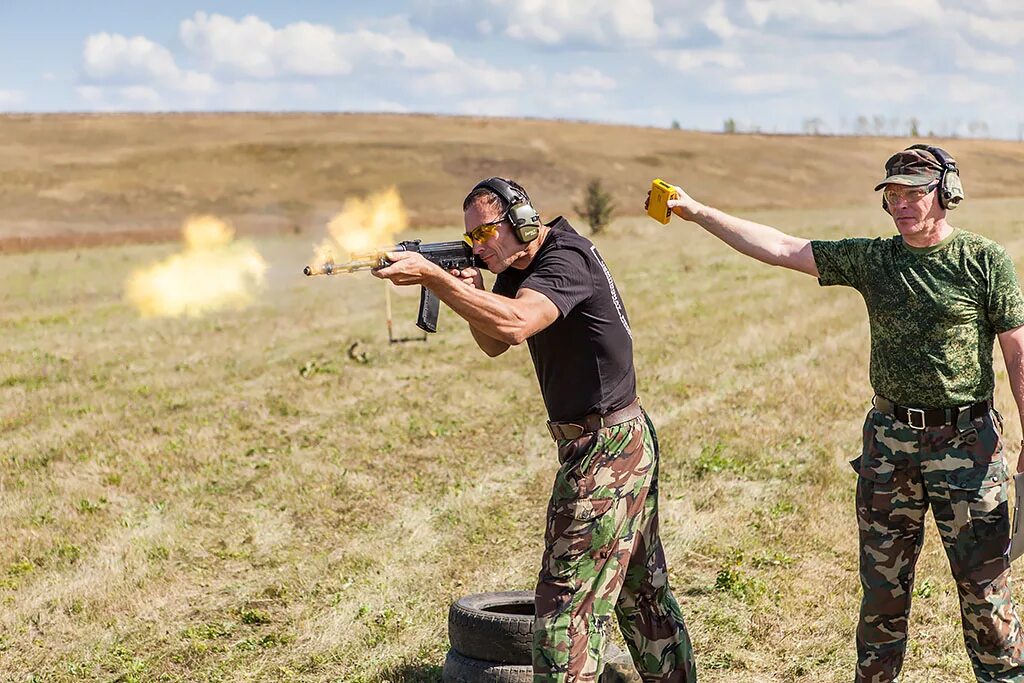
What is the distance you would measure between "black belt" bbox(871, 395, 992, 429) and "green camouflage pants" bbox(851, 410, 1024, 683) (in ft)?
0.10

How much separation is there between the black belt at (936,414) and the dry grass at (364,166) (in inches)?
2277

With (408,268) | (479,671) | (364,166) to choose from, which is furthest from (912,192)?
(364,166)

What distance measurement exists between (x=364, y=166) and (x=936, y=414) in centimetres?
9535

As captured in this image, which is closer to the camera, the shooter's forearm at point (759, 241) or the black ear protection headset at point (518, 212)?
the black ear protection headset at point (518, 212)

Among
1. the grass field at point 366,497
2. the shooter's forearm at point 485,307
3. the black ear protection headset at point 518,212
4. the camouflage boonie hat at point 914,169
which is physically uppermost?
the camouflage boonie hat at point 914,169

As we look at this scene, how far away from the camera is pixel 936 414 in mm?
5492

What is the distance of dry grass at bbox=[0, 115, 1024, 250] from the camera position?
81000mm

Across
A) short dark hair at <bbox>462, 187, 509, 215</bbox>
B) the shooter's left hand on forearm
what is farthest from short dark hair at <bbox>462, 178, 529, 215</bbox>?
the shooter's left hand on forearm

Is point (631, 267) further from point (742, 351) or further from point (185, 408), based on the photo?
point (185, 408)

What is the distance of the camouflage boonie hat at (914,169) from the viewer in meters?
5.32

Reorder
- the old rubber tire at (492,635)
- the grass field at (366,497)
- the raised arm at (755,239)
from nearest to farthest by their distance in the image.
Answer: the raised arm at (755,239)
the old rubber tire at (492,635)
the grass field at (366,497)

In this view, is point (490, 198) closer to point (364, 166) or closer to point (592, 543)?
point (592, 543)

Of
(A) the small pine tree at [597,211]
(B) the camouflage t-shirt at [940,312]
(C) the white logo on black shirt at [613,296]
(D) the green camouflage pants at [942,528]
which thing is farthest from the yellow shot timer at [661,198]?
(A) the small pine tree at [597,211]

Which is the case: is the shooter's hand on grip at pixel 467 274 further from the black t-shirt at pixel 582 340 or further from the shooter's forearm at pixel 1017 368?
the shooter's forearm at pixel 1017 368
